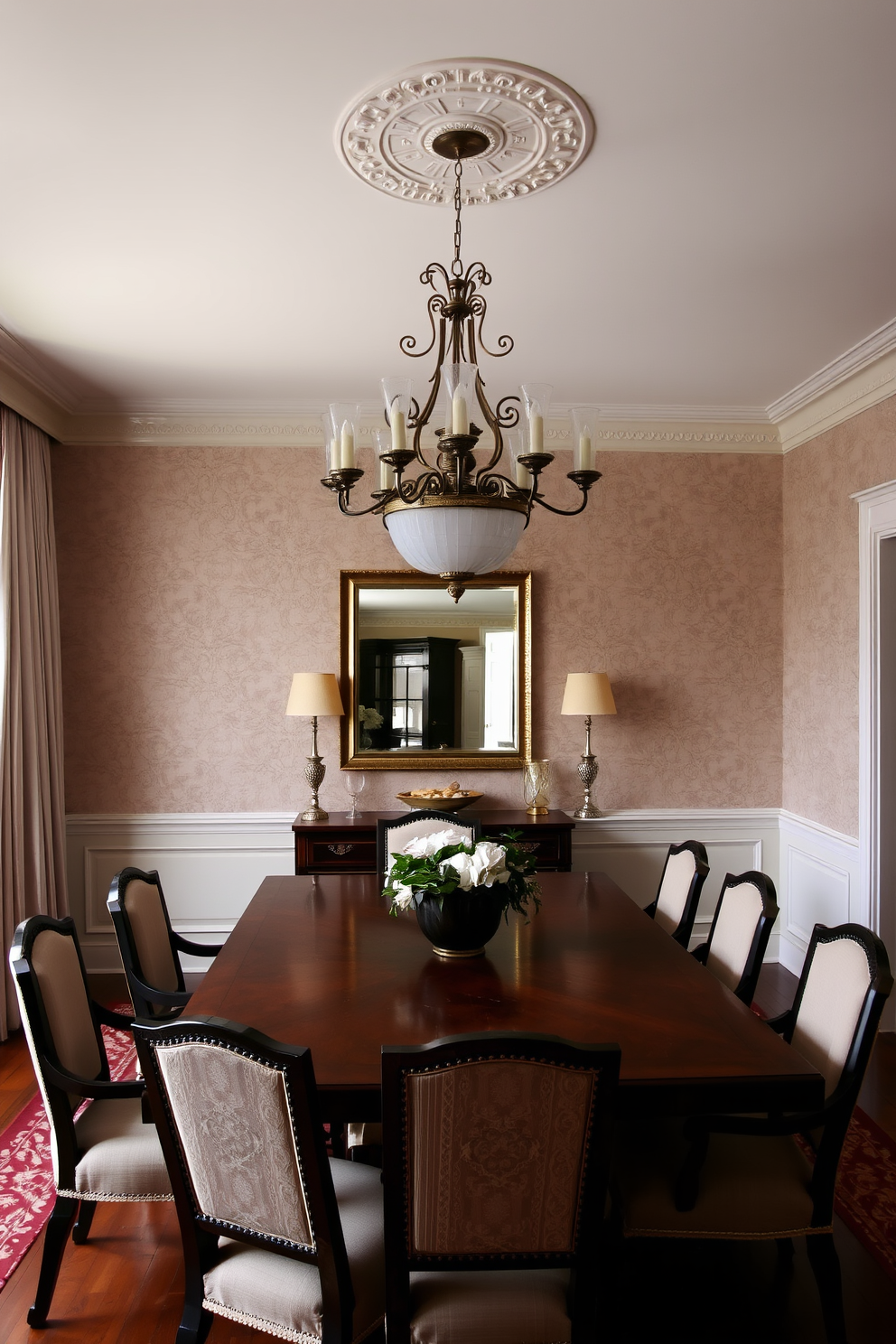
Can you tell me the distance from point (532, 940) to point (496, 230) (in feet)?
7.23

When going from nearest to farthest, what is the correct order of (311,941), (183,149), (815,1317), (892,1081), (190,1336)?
(190,1336)
(815,1317)
(183,149)
(311,941)
(892,1081)

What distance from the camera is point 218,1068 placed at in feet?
5.21

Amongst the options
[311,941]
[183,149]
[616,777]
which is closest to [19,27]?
[183,149]

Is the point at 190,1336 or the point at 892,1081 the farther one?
the point at 892,1081

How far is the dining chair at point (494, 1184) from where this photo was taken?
1.49m

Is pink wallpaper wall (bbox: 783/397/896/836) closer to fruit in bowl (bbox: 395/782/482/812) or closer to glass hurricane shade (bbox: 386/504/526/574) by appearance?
fruit in bowl (bbox: 395/782/482/812)

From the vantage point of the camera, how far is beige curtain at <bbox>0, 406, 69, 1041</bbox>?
13.4 ft

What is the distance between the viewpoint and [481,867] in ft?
7.89

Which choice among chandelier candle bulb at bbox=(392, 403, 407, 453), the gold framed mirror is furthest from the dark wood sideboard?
chandelier candle bulb at bbox=(392, 403, 407, 453)

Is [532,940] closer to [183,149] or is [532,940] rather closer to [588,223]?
[588,223]

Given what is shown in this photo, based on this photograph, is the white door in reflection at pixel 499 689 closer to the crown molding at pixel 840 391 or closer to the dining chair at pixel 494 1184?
the crown molding at pixel 840 391

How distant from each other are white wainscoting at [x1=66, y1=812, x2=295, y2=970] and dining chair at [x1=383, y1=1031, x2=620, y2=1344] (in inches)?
130

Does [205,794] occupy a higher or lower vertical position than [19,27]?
lower

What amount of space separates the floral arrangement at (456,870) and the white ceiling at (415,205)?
1879 mm
